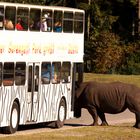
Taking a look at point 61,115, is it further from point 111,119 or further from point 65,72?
point 111,119

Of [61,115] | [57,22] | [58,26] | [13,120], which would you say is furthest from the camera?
[61,115]

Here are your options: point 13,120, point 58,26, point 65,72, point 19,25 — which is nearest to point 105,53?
point 65,72

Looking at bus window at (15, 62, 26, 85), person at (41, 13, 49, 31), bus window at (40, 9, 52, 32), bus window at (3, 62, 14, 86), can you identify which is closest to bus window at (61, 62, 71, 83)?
bus window at (40, 9, 52, 32)

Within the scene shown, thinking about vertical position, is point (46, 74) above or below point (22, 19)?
below

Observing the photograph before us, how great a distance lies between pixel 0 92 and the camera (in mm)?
23953

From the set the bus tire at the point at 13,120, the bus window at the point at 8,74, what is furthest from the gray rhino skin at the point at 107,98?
the bus window at the point at 8,74

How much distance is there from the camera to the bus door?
26.1 meters

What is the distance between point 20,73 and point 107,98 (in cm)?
418

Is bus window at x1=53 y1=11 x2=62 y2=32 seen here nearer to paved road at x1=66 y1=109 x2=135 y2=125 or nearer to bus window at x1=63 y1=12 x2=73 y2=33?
bus window at x1=63 y1=12 x2=73 y2=33

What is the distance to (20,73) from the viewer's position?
25.3 metres

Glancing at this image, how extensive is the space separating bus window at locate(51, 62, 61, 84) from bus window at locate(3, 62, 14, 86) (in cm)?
331

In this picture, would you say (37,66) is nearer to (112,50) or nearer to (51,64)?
(51,64)

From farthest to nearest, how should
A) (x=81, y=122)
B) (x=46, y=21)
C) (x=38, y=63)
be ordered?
(x=81, y=122)
(x=46, y=21)
(x=38, y=63)

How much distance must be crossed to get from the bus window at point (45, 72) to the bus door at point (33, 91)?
1.76 feet
